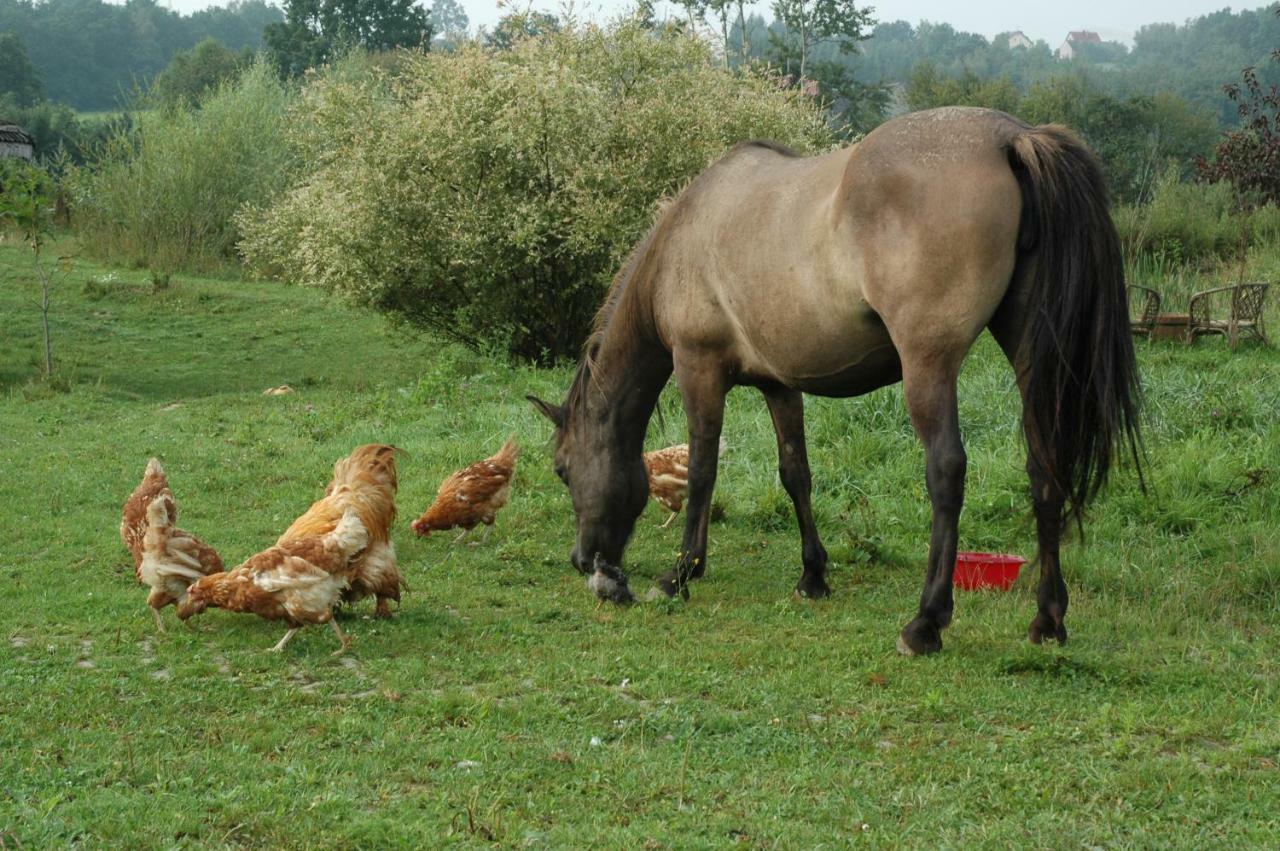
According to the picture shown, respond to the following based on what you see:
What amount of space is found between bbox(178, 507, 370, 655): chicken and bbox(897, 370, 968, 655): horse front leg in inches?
112

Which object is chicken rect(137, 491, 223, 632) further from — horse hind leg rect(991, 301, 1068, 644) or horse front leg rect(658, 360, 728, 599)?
horse hind leg rect(991, 301, 1068, 644)

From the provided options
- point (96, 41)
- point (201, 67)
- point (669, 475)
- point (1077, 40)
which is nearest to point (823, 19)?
point (201, 67)

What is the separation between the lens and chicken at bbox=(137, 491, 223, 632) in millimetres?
6555

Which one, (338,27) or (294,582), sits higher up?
(338,27)

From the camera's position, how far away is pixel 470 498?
8641 millimetres

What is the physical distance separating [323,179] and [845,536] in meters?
11.6

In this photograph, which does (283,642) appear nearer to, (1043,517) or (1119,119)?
(1043,517)

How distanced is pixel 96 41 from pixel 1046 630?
292 feet

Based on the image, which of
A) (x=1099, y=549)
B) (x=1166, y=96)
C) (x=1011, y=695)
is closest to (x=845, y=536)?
(x=1099, y=549)

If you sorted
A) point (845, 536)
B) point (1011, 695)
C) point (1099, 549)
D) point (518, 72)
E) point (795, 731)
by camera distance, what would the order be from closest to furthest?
1. point (795, 731)
2. point (1011, 695)
3. point (1099, 549)
4. point (845, 536)
5. point (518, 72)

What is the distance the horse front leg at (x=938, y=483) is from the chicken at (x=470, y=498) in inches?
145

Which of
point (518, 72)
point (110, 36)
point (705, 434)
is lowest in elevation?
point (705, 434)

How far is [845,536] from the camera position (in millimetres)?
8828

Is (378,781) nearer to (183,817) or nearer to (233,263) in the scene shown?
(183,817)
